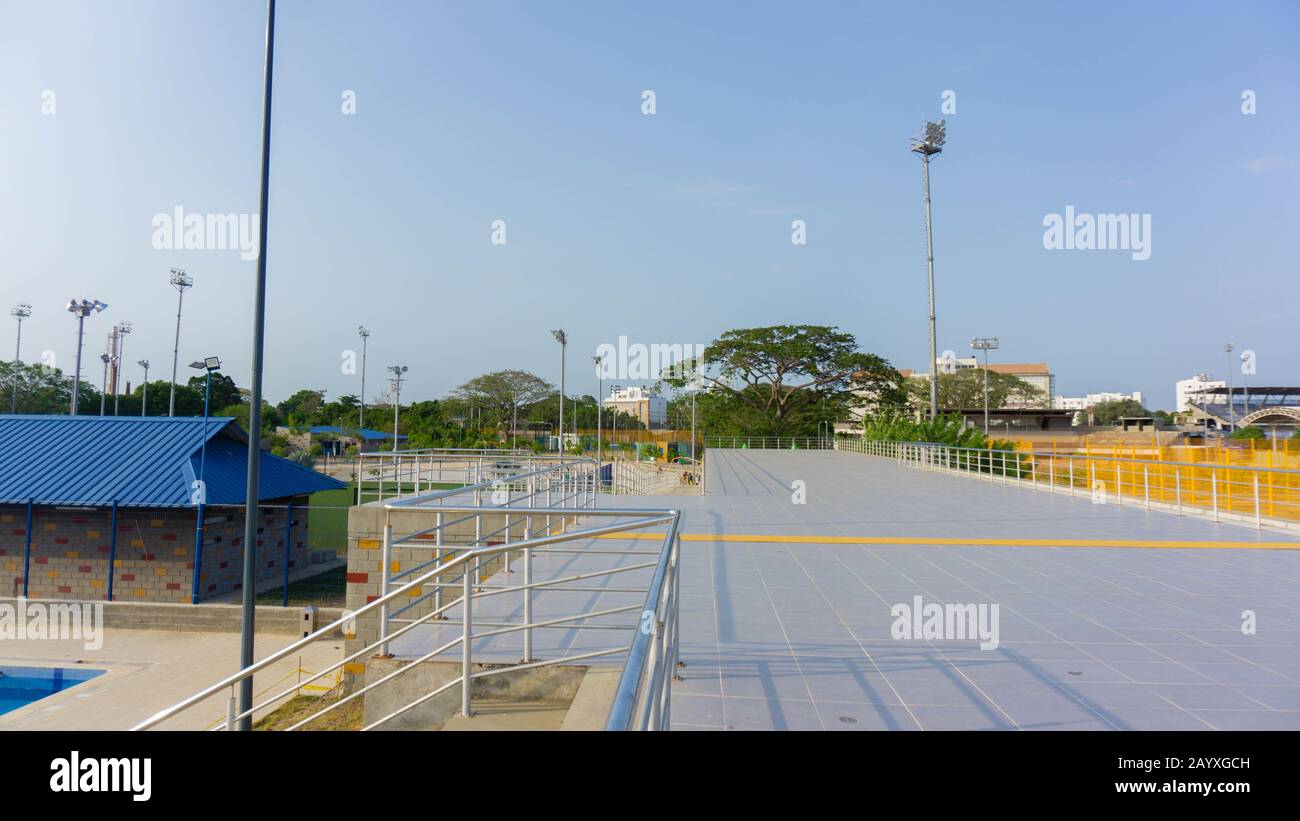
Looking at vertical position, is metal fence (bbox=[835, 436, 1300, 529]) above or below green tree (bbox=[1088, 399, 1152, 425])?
below

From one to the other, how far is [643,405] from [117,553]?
108 meters

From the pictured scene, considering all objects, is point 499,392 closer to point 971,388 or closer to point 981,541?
point 971,388

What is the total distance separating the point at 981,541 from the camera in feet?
31.3

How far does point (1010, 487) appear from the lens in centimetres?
1792

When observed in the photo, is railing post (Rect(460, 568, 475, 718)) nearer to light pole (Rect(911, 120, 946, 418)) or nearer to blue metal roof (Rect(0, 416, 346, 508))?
blue metal roof (Rect(0, 416, 346, 508))

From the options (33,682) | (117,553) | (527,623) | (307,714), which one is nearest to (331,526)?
(117,553)

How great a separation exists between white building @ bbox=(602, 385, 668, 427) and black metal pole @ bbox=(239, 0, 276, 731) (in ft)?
260

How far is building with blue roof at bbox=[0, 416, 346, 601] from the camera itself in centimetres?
1475

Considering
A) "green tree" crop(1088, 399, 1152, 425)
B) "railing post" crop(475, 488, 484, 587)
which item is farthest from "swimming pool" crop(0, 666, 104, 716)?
"green tree" crop(1088, 399, 1152, 425)

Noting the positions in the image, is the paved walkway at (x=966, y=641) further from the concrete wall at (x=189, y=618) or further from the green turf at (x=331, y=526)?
the green turf at (x=331, y=526)

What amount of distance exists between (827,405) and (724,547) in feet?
152

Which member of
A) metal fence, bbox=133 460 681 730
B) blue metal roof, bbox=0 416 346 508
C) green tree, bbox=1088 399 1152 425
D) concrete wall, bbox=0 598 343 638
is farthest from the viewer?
green tree, bbox=1088 399 1152 425

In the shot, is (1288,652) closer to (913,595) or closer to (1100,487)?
(913,595)
